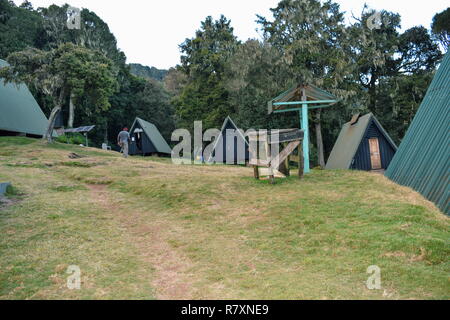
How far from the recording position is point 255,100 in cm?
3216

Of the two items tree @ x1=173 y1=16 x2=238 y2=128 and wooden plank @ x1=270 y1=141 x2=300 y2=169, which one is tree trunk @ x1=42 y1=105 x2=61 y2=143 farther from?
wooden plank @ x1=270 y1=141 x2=300 y2=169

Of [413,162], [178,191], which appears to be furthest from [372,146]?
[178,191]

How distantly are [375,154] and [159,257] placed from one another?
21.7 m

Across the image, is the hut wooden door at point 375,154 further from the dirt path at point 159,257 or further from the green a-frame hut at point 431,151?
the dirt path at point 159,257

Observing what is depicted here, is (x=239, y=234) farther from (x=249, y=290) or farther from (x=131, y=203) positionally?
(x=131, y=203)

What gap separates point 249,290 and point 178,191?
6.85 meters

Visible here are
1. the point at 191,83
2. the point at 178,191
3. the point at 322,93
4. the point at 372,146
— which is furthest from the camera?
the point at 191,83

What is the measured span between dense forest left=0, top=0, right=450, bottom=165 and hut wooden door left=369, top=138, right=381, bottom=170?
252 inches

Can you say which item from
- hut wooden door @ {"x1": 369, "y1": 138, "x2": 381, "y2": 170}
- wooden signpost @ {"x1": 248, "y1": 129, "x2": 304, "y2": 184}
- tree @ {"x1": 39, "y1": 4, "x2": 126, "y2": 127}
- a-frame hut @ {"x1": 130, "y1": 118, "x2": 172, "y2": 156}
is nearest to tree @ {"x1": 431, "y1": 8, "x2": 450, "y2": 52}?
hut wooden door @ {"x1": 369, "y1": 138, "x2": 381, "y2": 170}

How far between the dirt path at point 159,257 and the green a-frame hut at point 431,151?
239 inches

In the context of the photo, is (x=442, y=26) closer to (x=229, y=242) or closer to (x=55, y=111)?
A: (x=229, y=242)

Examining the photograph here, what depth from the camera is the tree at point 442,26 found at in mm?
28998
